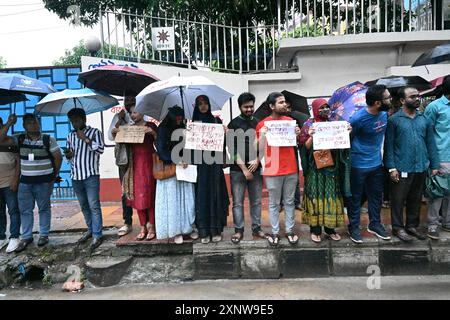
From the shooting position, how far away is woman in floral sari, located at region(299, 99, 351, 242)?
169 inches

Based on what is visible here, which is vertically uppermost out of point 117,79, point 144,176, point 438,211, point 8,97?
point 117,79

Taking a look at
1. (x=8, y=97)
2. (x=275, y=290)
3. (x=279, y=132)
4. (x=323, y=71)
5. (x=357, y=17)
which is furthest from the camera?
(x=357, y=17)

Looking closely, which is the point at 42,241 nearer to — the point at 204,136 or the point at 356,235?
the point at 204,136

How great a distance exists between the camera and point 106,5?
992 centimetres

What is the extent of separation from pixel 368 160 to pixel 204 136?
1860 mm

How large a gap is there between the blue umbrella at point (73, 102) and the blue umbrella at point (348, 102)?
2875 mm

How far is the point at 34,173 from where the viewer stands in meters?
4.82

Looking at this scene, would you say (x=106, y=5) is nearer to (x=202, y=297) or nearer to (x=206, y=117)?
(x=206, y=117)

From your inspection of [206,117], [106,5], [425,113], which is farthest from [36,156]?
[106,5]

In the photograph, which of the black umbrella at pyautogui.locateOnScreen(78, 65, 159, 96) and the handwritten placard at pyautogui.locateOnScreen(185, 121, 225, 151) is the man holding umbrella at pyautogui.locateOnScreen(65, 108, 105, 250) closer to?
the black umbrella at pyautogui.locateOnScreen(78, 65, 159, 96)

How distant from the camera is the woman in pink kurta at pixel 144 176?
461 cm

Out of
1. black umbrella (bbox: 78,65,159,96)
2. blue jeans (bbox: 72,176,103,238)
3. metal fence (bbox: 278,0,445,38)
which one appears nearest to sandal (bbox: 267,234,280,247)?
blue jeans (bbox: 72,176,103,238)

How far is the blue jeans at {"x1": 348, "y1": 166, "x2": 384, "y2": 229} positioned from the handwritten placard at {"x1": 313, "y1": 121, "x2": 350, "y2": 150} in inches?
19.1

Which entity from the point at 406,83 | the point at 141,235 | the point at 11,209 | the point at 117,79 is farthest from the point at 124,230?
the point at 406,83
